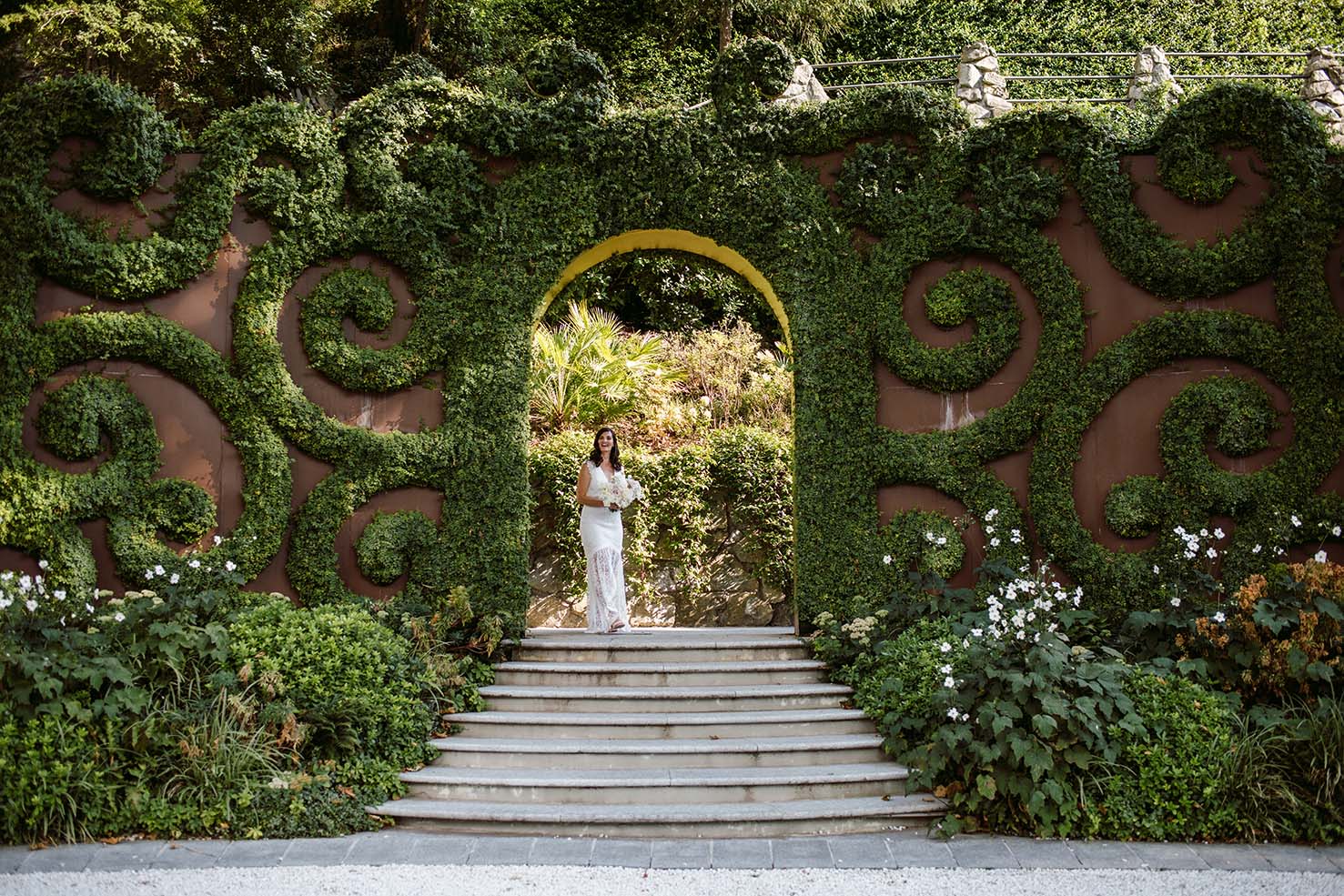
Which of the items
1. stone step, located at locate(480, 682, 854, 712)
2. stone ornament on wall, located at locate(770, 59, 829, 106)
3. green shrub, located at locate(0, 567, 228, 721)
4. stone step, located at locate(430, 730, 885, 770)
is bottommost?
stone step, located at locate(430, 730, 885, 770)

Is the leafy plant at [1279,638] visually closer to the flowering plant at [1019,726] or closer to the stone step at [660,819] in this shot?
the flowering plant at [1019,726]

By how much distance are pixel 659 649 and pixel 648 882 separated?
2.88 metres

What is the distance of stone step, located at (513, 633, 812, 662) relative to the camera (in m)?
7.83

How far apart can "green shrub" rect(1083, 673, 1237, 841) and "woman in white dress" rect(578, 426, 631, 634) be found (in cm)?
410

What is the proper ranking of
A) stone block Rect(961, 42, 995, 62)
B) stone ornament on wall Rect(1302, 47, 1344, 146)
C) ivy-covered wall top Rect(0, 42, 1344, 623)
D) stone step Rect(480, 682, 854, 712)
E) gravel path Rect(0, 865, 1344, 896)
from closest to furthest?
gravel path Rect(0, 865, 1344, 896) → stone step Rect(480, 682, 854, 712) → ivy-covered wall top Rect(0, 42, 1344, 623) → stone ornament on wall Rect(1302, 47, 1344, 146) → stone block Rect(961, 42, 995, 62)

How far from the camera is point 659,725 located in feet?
22.5

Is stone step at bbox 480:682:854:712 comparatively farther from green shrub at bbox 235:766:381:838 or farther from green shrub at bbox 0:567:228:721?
green shrub at bbox 0:567:228:721

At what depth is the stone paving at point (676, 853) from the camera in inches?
208

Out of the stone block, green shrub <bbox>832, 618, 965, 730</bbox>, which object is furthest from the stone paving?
the stone block

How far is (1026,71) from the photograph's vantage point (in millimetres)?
18078

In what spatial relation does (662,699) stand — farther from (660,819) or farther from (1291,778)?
(1291,778)

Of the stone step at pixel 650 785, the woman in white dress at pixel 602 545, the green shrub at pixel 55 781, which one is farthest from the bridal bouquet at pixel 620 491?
the green shrub at pixel 55 781

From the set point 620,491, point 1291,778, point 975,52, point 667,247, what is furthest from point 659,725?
point 975,52

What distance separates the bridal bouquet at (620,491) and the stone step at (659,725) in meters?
2.16
